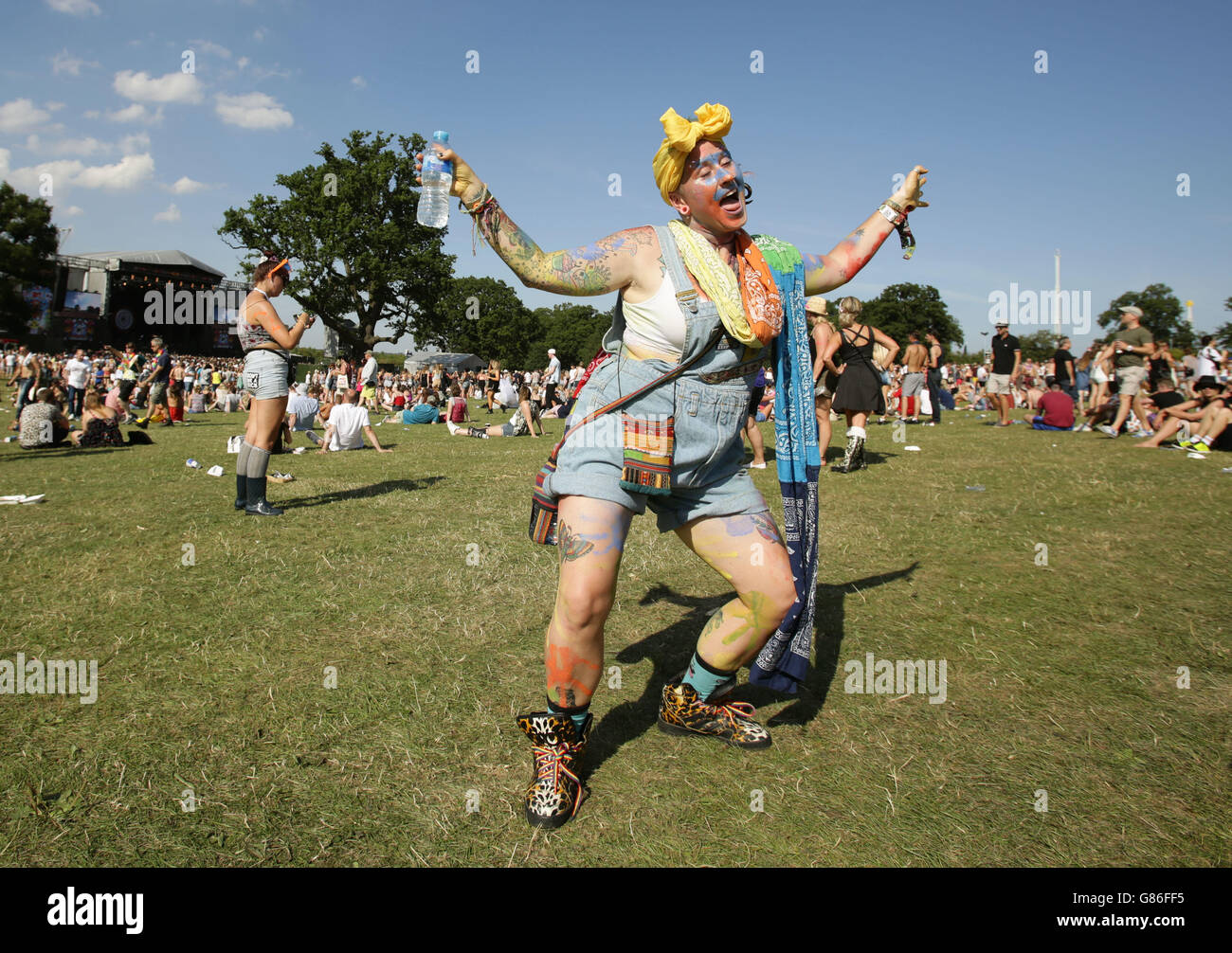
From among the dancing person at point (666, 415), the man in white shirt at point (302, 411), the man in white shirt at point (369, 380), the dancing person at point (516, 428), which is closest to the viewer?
the dancing person at point (666, 415)

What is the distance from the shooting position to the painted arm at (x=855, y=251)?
3082 millimetres

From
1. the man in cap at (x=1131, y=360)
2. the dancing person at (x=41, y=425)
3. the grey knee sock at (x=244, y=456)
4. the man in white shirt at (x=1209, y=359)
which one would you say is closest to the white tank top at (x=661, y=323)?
the grey knee sock at (x=244, y=456)

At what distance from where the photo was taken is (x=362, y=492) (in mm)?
8742

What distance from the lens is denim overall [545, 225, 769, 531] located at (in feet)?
8.56

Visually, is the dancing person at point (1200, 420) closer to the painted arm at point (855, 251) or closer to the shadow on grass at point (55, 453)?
the painted arm at point (855, 251)

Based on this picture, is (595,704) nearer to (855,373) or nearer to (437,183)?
(437,183)

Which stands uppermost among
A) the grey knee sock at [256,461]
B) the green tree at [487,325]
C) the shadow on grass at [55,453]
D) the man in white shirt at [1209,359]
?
the green tree at [487,325]

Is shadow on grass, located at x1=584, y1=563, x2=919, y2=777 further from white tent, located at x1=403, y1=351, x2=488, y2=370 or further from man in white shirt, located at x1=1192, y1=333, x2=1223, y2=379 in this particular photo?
white tent, located at x1=403, y1=351, x2=488, y2=370

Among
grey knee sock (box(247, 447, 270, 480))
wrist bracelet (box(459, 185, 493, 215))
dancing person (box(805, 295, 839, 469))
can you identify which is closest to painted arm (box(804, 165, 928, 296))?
wrist bracelet (box(459, 185, 493, 215))

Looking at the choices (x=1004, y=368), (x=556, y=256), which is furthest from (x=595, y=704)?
(x=1004, y=368)

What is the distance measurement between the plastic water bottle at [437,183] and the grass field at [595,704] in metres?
2.01

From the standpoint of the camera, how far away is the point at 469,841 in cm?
243

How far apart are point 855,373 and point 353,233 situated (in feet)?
155
